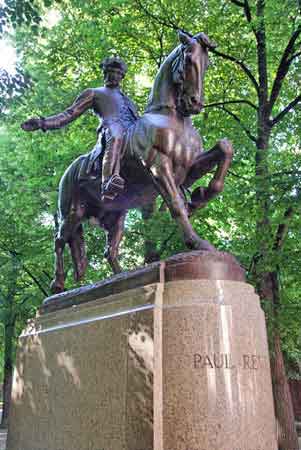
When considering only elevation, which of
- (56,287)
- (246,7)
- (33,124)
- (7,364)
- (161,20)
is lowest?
(56,287)

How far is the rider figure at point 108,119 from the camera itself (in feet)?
19.1

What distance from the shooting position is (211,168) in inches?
224

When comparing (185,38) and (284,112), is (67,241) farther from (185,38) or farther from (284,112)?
(284,112)

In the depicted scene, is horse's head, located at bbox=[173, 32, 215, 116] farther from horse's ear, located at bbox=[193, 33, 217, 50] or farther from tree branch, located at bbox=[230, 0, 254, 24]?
tree branch, located at bbox=[230, 0, 254, 24]

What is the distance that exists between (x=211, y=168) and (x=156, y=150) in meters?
0.68

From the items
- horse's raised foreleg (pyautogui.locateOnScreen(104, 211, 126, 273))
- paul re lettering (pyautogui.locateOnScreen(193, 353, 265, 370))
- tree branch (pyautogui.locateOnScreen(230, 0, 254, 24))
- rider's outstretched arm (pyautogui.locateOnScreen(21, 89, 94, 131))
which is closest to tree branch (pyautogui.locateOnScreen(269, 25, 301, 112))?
tree branch (pyautogui.locateOnScreen(230, 0, 254, 24))

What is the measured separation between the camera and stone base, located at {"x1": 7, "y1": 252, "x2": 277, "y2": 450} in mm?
4098

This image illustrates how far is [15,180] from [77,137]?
2.88 m

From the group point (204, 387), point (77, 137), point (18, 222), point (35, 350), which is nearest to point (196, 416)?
point (204, 387)

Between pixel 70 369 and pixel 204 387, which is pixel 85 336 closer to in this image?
pixel 70 369

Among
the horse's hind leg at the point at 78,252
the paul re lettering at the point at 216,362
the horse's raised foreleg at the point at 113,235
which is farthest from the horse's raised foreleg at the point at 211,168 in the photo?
the horse's hind leg at the point at 78,252

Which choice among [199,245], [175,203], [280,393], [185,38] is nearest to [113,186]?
[175,203]

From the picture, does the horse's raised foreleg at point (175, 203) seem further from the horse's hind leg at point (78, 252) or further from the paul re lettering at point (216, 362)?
the horse's hind leg at point (78, 252)

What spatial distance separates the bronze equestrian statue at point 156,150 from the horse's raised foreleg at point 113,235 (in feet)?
0.07
